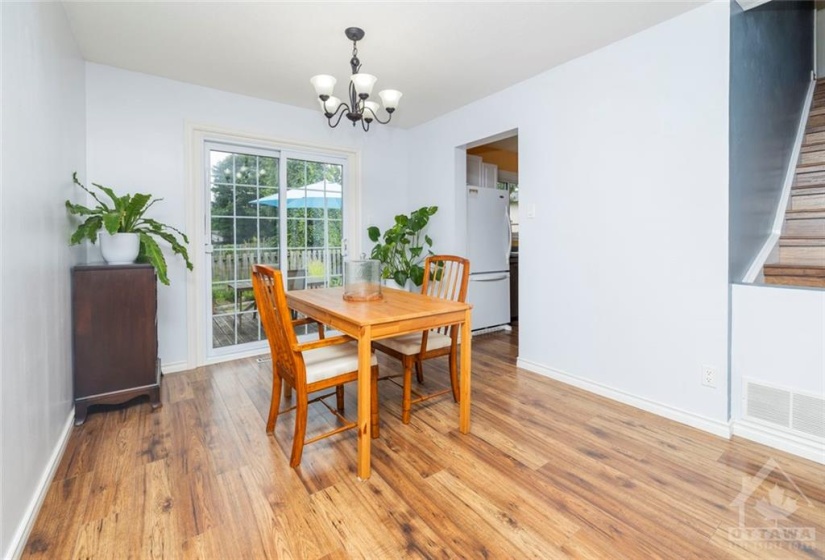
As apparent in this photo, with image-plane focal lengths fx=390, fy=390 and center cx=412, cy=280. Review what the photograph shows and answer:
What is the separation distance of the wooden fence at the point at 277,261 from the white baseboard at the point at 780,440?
353 cm

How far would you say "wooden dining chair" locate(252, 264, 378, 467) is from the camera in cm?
185

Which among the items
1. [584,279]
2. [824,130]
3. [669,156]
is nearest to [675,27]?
[669,156]

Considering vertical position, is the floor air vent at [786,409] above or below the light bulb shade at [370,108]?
below

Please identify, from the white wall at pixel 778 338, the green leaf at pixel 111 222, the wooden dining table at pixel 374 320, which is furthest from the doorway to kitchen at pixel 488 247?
the green leaf at pixel 111 222

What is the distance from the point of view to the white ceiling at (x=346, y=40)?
228cm

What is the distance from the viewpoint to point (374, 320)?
1841mm

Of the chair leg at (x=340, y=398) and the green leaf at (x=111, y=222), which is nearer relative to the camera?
the green leaf at (x=111, y=222)

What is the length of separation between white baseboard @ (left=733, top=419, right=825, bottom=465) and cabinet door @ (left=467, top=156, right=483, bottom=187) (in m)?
3.50

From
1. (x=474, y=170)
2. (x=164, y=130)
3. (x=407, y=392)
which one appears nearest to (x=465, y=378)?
(x=407, y=392)

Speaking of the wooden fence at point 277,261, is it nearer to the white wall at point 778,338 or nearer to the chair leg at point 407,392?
the chair leg at point 407,392

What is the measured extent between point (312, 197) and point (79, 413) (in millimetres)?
2591

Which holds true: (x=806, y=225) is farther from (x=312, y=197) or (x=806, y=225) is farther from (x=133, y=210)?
(x=133, y=210)

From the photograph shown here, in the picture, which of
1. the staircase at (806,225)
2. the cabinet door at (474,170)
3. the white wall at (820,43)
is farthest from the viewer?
the cabinet door at (474,170)

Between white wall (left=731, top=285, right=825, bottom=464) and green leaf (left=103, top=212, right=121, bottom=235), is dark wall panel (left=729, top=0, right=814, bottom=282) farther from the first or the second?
green leaf (left=103, top=212, right=121, bottom=235)
